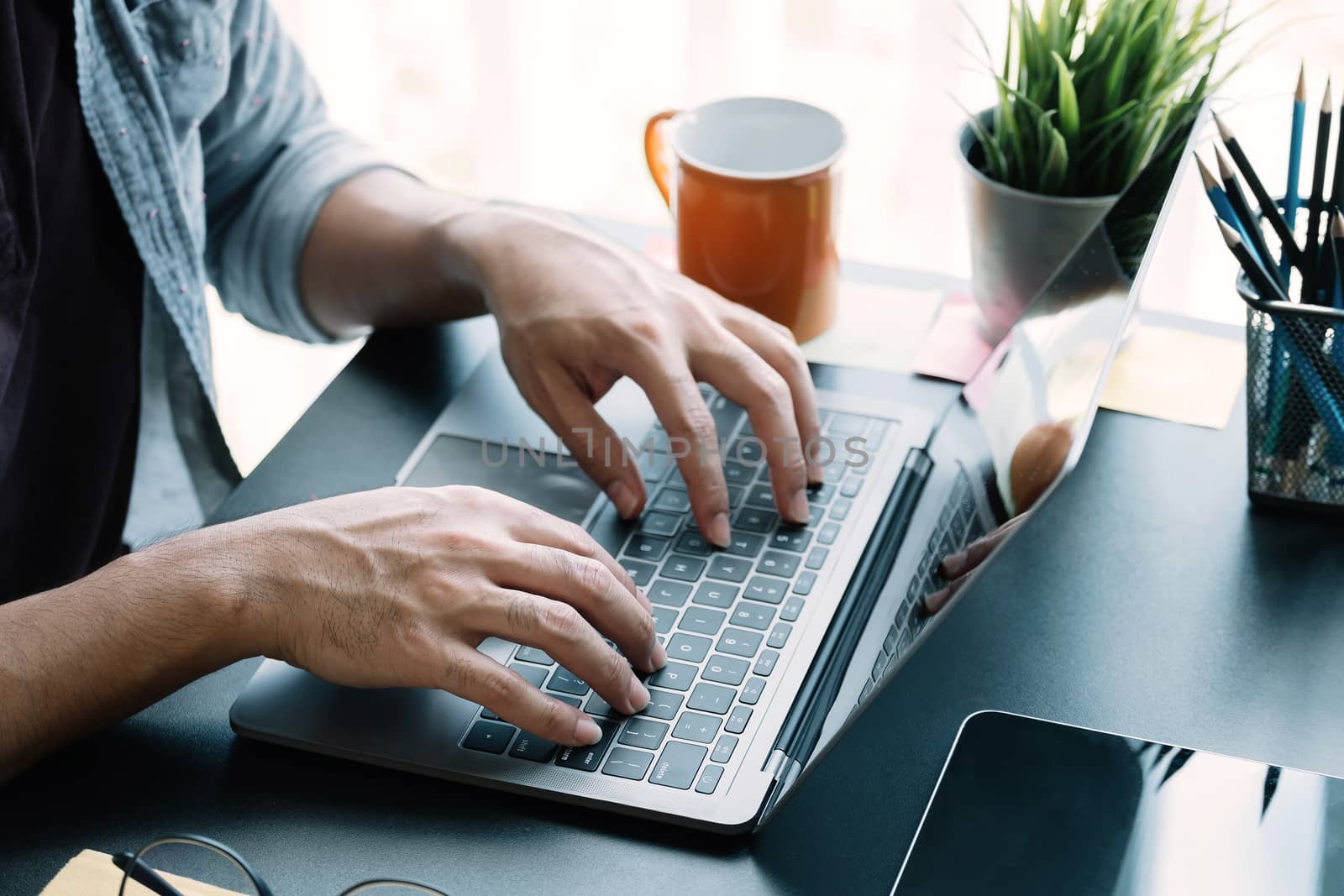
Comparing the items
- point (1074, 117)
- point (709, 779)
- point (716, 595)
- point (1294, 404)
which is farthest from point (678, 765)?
point (1074, 117)

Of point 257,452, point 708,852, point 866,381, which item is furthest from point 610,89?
point 708,852

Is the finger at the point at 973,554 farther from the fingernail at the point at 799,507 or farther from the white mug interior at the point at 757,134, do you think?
the white mug interior at the point at 757,134

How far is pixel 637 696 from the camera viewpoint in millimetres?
596

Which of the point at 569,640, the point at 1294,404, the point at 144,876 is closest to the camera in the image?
the point at 144,876

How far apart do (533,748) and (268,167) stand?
61cm

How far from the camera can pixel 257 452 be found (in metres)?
1.93

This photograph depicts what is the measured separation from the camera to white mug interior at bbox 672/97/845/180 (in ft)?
2.97

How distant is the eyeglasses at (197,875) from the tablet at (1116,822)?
0.21 meters

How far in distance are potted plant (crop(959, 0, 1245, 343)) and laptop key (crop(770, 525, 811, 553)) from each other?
260 millimetres

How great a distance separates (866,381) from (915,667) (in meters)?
0.27

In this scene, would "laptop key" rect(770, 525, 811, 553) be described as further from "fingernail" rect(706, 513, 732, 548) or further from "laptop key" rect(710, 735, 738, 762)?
"laptop key" rect(710, 735, 738, 762)

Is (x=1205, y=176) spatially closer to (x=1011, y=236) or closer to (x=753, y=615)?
(x=1011, y=236)

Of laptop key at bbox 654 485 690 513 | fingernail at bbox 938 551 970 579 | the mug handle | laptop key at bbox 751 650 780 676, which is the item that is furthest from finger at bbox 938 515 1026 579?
the mug handle

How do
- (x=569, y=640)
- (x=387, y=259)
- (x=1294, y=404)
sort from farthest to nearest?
(x=387, y=259) → (x=1294, y=404) → (x=569, y=640)
